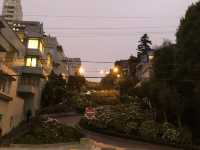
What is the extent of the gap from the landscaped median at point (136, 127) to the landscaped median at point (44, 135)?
685 cm

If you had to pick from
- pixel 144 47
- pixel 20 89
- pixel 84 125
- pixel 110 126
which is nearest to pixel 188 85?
pixel 110 126

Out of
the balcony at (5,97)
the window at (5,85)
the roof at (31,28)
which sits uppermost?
the roof at (31,28)

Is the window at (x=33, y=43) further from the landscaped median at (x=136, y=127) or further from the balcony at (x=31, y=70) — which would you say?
the landscaped median at (x=136, y=127)

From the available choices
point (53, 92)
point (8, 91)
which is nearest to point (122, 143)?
point (8, 91)

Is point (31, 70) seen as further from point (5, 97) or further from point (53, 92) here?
point (5, 97)

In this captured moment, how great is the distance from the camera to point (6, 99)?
126ft

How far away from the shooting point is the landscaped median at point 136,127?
41.6 metres

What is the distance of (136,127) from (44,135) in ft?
40.3

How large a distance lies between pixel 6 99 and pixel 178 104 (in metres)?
17.1

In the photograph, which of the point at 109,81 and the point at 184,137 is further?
the point at 109,81

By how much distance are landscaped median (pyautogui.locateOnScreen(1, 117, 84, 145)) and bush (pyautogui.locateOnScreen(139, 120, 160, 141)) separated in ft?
25.8

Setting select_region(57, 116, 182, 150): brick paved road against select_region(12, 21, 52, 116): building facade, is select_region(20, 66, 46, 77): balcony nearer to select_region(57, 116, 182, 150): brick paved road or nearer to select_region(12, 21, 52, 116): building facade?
select_region(12, 21, 52, 116): building facade

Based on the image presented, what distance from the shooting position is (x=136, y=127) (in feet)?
148

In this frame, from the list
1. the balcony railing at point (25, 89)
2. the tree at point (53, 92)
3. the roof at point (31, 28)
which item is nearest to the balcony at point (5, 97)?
the balcony railing at point (25, 89)
